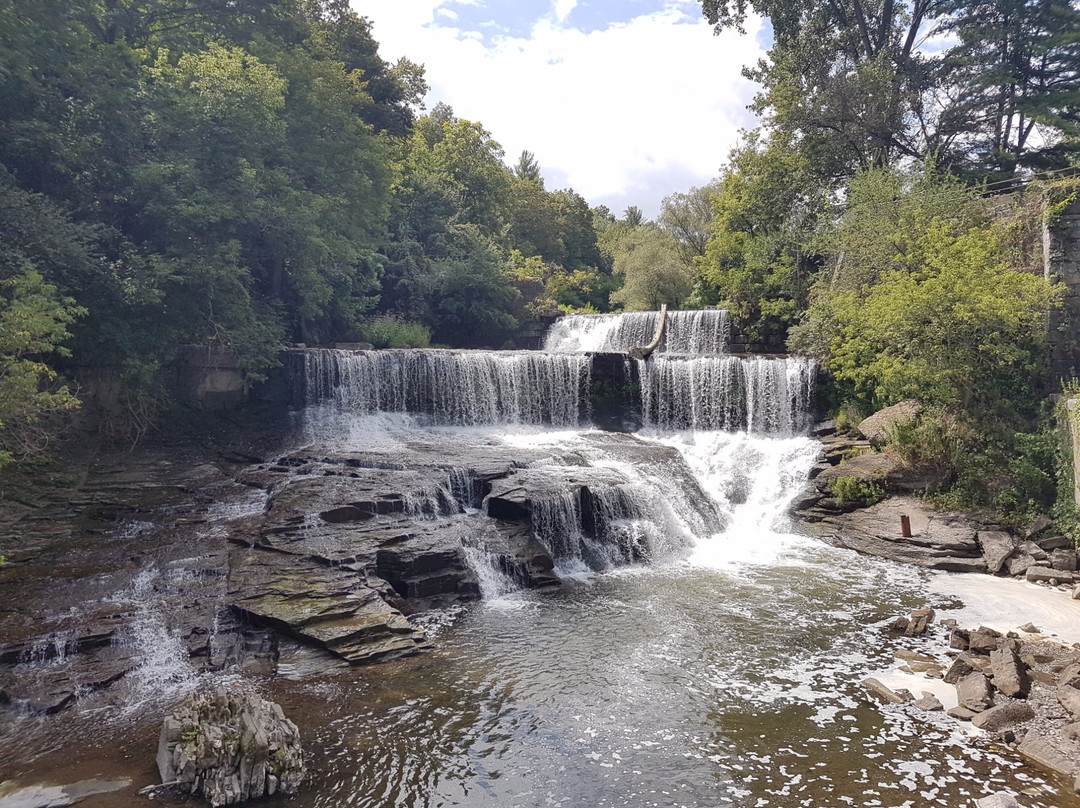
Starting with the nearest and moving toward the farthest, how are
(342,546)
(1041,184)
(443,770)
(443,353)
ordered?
(443,770) < (342,546) < (1041,184) < (443,353)

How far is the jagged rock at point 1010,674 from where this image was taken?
25.6 ft

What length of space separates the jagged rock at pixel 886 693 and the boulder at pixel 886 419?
911 centimetres

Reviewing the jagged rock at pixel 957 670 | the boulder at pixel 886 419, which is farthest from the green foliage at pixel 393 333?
the jagged rock at pixel 957 670

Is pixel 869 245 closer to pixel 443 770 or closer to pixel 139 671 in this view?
pixel 443 770

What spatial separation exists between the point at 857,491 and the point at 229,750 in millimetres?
13763

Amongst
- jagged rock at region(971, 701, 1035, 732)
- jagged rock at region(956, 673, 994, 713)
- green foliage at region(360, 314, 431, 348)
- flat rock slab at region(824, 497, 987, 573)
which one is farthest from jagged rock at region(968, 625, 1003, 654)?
green foliage at region(360, 314, 431, 348)

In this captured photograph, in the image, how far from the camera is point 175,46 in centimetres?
1923

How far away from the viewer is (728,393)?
1986 centimetres

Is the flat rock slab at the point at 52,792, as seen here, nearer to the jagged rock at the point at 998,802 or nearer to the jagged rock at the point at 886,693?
the jagged rock at the point at 998,802

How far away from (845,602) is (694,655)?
3.56 metres

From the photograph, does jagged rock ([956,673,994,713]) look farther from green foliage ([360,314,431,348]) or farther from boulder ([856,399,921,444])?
green foliage ([360,314,431,348])

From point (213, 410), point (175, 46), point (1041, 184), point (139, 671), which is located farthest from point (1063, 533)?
point (175, 46)

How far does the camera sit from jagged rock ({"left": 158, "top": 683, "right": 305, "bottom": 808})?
6.18 metres

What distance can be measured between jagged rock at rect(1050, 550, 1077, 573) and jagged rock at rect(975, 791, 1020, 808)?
7930mm
